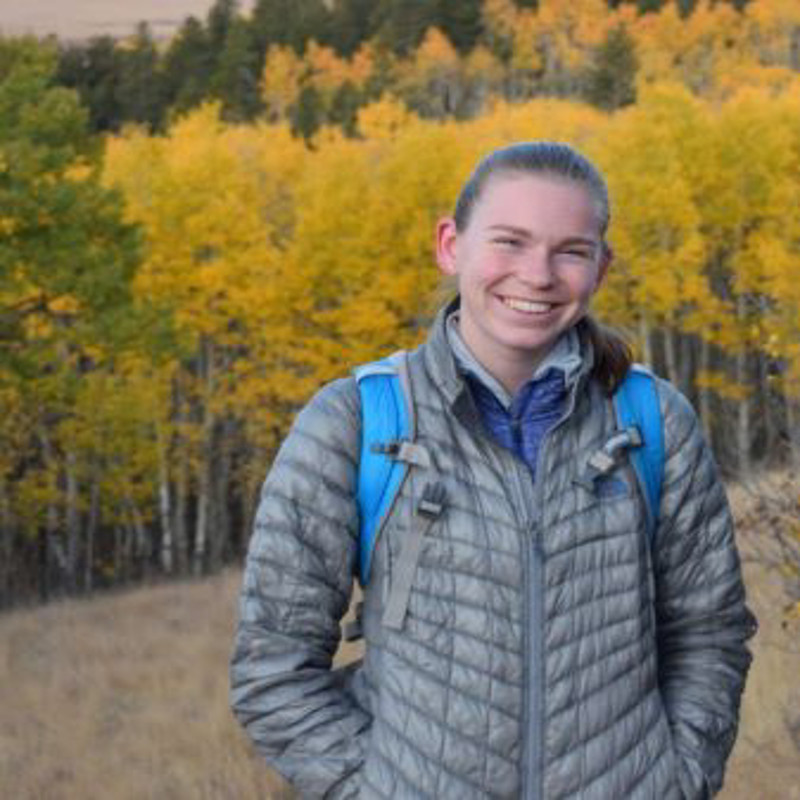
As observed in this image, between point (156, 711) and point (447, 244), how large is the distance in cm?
925

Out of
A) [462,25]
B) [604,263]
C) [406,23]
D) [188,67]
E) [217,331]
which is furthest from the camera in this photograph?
[462,25]

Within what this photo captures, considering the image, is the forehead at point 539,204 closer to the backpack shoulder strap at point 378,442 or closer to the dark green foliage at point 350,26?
the backpack shoulder strap at point 378,442

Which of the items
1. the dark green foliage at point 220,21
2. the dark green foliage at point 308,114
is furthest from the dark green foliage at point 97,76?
the dark green foliage at point 308,114

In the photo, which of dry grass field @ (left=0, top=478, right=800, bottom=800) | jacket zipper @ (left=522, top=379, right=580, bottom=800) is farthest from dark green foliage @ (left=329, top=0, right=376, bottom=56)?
jacket zipper @ (left=522, top=379, right=580, bottom=800)

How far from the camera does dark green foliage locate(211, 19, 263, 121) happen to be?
92.6 metres

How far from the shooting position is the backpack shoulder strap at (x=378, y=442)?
6.95 feet

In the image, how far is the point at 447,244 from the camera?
2357 millimetres

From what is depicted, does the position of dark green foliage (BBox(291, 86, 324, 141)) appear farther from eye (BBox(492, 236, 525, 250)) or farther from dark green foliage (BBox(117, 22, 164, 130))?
eye (BBox(492, 236, 525, 250))

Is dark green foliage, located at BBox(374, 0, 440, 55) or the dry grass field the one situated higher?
dark green foliage, located at BBox(374, 0, 440, 55)

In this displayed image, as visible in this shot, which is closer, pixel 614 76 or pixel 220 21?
pixel 614 76

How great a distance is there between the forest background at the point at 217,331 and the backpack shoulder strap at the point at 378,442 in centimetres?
31

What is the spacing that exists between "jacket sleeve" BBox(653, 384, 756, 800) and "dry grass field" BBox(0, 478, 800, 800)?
2793 millimetres

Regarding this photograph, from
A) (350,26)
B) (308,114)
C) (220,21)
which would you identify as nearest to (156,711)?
(308,114)

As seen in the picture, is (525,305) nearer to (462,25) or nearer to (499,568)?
(499,568)
